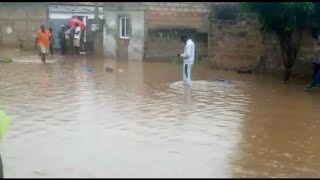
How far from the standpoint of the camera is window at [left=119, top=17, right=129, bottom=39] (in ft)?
80.8

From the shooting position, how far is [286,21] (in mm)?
16234

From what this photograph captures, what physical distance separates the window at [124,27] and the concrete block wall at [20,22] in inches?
225

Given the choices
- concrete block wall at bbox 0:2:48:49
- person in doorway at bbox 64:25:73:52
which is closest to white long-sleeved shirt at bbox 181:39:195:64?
person in doorway at bbox 64:25:73:52

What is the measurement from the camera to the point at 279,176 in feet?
21.7

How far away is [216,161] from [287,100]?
6287mm

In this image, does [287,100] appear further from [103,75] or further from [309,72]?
[103,75]

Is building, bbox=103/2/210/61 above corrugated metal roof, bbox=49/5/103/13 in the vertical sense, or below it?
below

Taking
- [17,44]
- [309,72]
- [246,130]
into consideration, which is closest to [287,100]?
[246,130]

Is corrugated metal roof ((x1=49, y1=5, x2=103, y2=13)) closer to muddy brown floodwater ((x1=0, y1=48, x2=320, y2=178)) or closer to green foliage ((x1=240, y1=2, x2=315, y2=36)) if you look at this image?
muddy brown floodwater ((x1=0, y1=48, x2=320, y2=178))

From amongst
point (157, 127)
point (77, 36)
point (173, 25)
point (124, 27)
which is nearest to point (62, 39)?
point (77, 36)

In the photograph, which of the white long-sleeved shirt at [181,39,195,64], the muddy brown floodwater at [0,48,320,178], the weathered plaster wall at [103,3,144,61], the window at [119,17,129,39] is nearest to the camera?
the muddy brown floodwater at [0,48,320,178]

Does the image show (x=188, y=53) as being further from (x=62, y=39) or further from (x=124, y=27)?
(x=62, y=39)

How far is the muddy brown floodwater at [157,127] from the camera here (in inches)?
268

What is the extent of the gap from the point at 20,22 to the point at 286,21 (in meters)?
17.6
